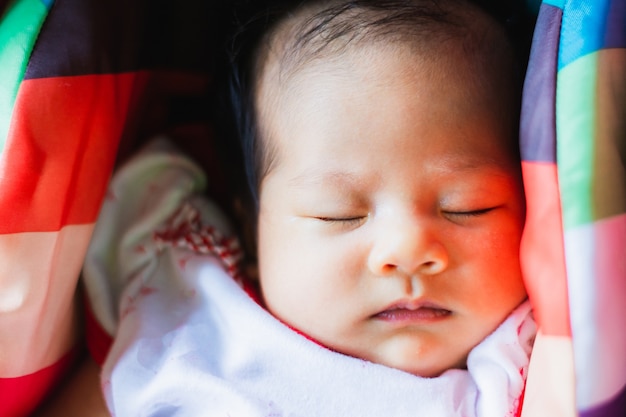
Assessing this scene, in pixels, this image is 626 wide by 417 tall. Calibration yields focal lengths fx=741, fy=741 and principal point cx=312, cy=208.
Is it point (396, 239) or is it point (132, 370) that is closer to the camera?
point (396, 239)

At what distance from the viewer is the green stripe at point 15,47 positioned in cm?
93

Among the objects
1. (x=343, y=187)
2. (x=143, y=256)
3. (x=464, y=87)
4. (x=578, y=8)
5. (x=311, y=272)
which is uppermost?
(x=578, y=8)

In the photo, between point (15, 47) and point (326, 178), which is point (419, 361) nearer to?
point (326, 178)

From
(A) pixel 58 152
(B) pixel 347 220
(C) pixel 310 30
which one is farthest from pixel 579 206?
(A) pixel 58 152

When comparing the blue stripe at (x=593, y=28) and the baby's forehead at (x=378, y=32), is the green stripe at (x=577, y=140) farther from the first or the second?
the baby's forehead at (x=378, y=32)

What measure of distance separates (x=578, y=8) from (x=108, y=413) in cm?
83

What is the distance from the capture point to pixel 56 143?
95cm

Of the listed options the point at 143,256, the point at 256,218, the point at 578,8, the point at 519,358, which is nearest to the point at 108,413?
the point at 143,256

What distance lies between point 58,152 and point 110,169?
11 cm

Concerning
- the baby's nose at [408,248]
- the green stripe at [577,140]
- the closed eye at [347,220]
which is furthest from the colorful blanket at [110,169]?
the closed eye at [347,220]

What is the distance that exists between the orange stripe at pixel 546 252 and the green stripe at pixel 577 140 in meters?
0.03

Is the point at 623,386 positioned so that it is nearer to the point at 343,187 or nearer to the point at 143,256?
the point at 343,187

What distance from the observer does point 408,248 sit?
898mm

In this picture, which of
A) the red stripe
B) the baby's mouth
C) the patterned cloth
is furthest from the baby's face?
the red stripe
